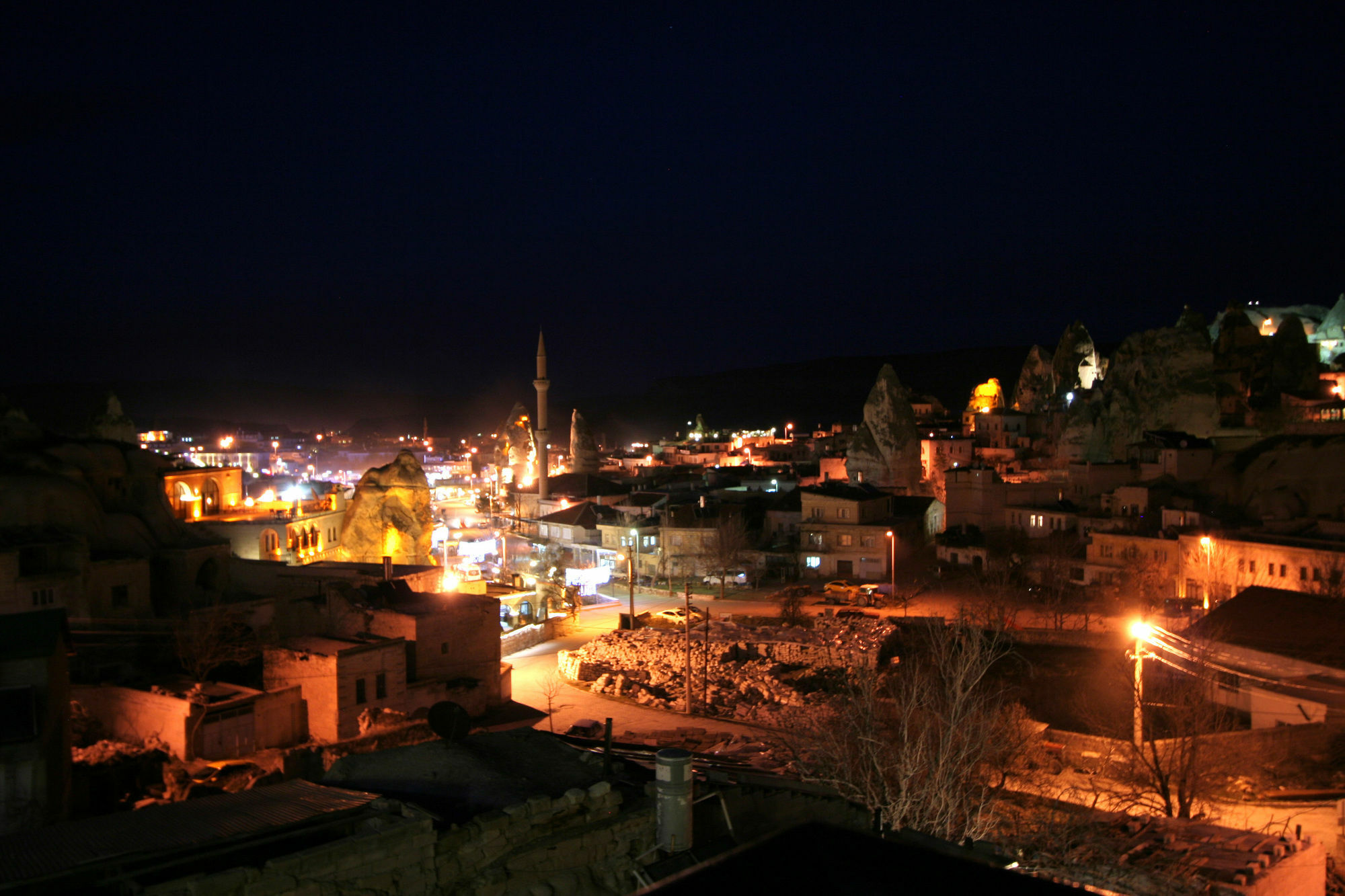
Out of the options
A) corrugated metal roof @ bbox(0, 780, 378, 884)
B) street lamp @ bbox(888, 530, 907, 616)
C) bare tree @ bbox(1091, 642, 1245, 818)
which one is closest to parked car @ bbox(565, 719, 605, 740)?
bare tree @ bbox(1091, 642, 1245, 818)

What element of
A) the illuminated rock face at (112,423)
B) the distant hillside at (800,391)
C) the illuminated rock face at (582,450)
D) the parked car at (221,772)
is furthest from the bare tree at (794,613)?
A: the distant hillside at (800,391)

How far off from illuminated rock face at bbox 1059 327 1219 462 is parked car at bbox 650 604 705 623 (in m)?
24.1

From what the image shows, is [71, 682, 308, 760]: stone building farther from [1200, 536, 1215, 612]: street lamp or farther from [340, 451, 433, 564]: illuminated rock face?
[1200, 536, 1215, 612]: street lamp

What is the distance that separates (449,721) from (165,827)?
373 centimetres

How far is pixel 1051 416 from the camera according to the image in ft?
185

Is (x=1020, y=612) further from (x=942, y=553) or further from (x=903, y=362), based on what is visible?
(x=903, y=362)

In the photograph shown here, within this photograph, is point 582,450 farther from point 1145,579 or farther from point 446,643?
point 446,643

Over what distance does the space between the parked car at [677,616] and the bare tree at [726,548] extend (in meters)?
4.93

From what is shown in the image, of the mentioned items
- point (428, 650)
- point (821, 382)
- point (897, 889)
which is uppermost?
point (821, 382)

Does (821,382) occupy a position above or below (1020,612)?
above

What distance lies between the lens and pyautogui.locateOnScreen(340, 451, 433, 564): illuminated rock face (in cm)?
3612

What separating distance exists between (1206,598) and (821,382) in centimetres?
15699

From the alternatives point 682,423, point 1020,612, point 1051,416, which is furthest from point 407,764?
point 682,423

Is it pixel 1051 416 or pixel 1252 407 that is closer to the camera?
pixel 1252 407
